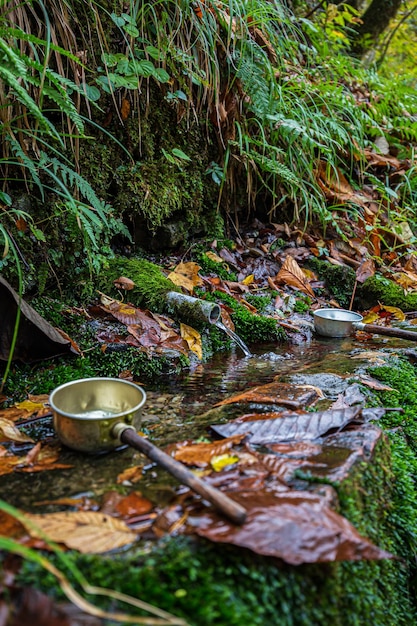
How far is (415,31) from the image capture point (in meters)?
9.45

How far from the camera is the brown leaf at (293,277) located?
402 centimetres

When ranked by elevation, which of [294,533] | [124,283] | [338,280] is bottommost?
[124,283]

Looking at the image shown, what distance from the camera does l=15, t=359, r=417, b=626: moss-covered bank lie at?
903mm

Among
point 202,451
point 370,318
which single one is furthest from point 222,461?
point 370,318

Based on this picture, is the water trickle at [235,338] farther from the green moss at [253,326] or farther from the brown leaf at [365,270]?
the brown leaf at [365,270]

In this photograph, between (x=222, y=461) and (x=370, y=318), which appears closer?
(x=222, y=461)

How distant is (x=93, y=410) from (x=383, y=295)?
307cm

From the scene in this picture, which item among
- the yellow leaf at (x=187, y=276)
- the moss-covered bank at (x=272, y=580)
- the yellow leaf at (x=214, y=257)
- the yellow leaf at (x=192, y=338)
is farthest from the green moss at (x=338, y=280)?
the moss-covered bank at (x=272, y=580)

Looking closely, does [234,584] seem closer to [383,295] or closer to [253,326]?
[253,326]

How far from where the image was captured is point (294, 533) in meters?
1.00

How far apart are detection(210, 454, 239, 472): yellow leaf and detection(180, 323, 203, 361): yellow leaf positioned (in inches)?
55.8

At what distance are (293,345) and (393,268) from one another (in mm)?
1993

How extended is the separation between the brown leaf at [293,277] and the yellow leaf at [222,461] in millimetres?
2825

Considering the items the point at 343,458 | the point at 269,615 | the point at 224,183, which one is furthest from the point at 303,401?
the point at 224,183
